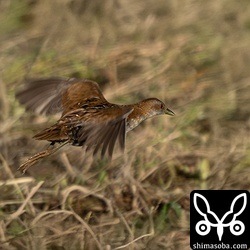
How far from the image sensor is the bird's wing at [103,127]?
459 centimetres

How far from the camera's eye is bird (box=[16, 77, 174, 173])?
4660mm

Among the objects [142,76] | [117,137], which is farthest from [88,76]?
[117,137]

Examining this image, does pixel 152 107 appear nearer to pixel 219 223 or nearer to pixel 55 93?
pixel 55 93

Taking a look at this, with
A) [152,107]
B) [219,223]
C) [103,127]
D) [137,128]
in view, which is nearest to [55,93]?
[152,107]

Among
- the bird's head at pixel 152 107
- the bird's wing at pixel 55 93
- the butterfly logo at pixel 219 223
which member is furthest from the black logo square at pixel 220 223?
the bird's wing at pixel 55 93

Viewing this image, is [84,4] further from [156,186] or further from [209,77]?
[156,186]

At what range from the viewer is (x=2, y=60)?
22.1 ft

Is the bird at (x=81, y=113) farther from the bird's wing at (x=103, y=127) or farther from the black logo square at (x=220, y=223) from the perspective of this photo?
the black logo square at (x=220, y=223)

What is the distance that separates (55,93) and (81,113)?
0.54 meters

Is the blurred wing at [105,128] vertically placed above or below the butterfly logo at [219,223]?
above

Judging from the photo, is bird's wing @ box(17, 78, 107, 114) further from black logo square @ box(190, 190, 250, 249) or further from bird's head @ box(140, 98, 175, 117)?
black logo square @ box(190, 190, 250, 249)

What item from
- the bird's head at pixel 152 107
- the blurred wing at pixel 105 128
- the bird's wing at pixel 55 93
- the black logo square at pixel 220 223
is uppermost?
the bird's wing at pixel 55 93

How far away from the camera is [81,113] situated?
4.96 m

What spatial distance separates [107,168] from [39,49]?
60.4 inches
